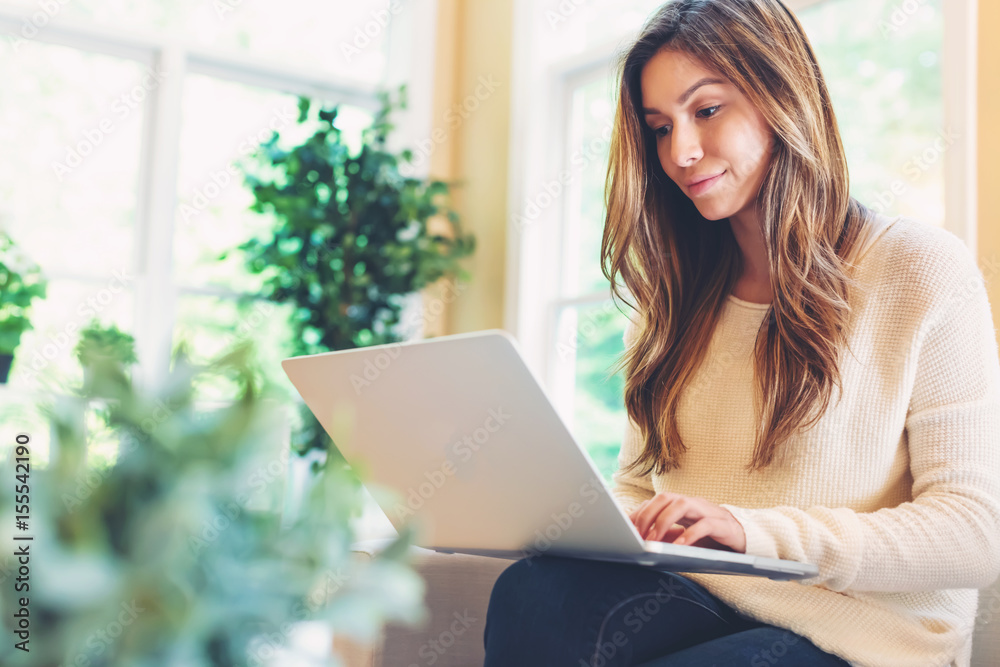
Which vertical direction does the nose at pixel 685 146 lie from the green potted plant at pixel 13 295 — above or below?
above

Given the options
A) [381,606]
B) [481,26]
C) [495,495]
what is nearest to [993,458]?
[495,495]

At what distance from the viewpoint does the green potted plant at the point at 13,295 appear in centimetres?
247

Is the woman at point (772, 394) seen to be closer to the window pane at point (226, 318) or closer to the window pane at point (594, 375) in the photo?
the window pane at point (594, 375)

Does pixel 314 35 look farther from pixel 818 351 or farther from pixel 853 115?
pixel 818 351

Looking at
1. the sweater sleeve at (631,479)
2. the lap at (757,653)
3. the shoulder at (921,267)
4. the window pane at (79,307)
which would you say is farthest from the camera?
the window pane at (79,307)

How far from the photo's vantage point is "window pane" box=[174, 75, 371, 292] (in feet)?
10.5

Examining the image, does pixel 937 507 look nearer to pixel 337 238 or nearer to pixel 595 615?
pixel 595 615

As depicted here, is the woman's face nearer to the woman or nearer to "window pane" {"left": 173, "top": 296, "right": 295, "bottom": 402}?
the woman

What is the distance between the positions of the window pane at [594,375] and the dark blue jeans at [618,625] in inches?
67.6

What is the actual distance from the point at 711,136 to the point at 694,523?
58cm

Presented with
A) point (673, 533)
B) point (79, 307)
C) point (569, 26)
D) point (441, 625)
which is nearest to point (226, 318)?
point (79, 307)

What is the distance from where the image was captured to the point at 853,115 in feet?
7.06

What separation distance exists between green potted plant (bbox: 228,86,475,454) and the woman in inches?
65.9

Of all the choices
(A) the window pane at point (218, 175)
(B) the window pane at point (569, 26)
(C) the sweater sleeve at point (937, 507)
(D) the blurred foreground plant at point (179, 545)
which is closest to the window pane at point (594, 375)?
(B) the window pane at point (569, 26)
